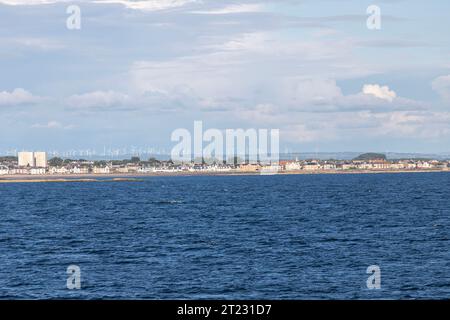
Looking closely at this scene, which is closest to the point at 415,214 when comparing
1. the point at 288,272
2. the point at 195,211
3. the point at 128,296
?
the point at 195,211

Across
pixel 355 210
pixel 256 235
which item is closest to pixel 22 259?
pixel 256 235

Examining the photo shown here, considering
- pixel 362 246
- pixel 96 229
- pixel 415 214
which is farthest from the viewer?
pixel 415 214

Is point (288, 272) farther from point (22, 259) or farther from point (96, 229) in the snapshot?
point (96, 229)

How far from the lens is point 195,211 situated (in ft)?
456

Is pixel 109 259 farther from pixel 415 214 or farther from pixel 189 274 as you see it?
pixel 415 214

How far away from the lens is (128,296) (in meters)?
44.8

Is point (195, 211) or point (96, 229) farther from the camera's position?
point (195, 211)

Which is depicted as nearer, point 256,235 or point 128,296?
point 128,296

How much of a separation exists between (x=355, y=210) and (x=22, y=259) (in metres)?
84.7
